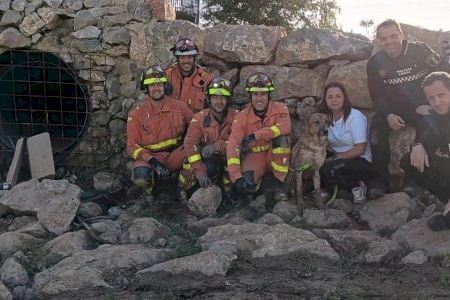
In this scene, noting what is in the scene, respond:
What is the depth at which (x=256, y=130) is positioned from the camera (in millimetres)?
6125

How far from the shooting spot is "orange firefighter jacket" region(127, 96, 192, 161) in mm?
6625

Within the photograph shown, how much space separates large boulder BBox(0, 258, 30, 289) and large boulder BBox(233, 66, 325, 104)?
3.75 meters

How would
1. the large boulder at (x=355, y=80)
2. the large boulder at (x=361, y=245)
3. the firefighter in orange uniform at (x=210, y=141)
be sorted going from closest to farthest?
1. the large boulder at (x=361, y=245)
2. the firefighter in orange uniform at (x=210, y=141)
3. the large boulder at (x=355, y=80)

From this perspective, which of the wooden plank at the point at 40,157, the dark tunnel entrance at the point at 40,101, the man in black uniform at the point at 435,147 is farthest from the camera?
the dark tunnel entrance at the point at 40,101

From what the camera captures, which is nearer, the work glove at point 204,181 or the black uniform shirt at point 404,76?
the black uniform shirt at point 404,76

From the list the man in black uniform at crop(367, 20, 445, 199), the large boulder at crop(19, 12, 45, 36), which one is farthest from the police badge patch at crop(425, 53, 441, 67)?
the large boulder at crop(19, 12, 45, 36)

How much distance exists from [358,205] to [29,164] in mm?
4117

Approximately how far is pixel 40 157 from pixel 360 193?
394cm

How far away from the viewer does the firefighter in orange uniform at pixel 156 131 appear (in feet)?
21.3

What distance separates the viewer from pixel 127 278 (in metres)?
4.45

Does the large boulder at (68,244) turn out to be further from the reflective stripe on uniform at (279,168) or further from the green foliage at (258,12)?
the green foliage at (258,12)

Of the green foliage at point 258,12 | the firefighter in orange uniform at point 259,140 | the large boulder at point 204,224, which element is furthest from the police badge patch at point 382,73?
the green foliage at point 258,12

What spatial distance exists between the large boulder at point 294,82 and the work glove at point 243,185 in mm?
1579

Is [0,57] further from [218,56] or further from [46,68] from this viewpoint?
[218,56]
